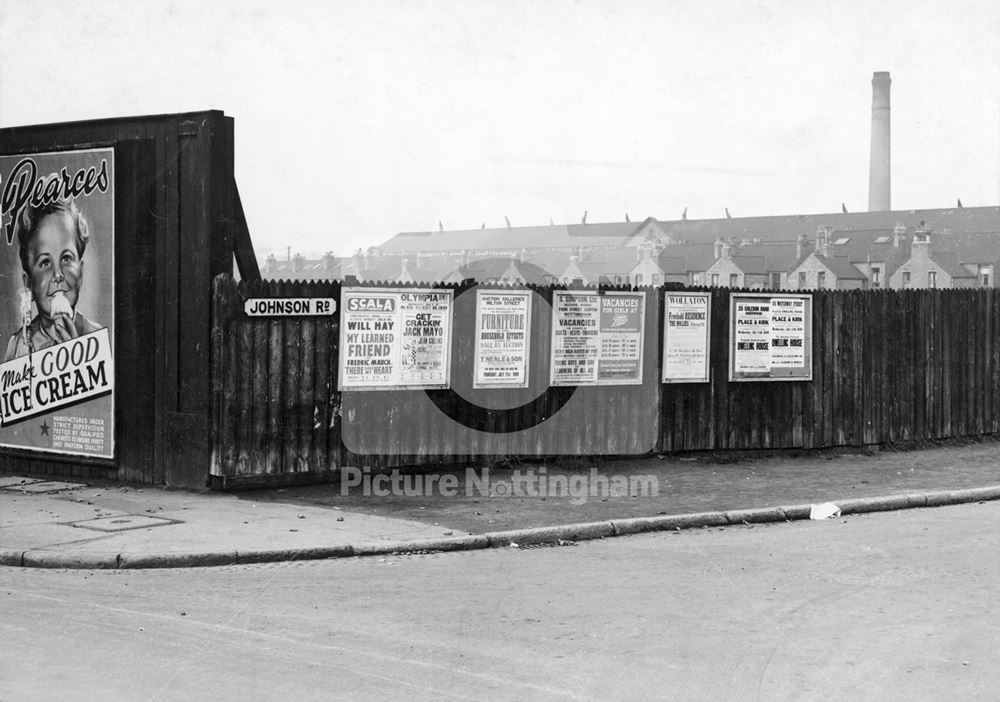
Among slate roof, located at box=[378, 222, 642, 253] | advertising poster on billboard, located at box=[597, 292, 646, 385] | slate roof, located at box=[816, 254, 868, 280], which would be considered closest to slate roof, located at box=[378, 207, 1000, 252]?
slate roof, located at box=[378, 222, 642, 253]

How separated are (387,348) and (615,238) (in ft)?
365

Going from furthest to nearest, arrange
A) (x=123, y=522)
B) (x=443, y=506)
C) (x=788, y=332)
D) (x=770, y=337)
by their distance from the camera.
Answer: (x=788, y=332) → (x=770, y=337) → (x=443, y=506) → (x=123, y=522)

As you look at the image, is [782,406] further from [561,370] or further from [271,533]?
[271,533]

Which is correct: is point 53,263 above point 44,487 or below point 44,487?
above

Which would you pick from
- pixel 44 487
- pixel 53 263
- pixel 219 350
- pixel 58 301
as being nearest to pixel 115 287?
pixel 58 301

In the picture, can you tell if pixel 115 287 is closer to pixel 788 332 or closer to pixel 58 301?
pixel 58 301

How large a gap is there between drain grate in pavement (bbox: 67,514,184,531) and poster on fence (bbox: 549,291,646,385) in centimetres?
547

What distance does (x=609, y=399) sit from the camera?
1560 centimetres

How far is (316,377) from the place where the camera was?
43.8 feet

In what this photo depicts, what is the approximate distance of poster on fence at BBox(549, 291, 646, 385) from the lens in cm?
1512

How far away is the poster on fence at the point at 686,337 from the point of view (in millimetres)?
16031

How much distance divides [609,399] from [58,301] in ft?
22.1

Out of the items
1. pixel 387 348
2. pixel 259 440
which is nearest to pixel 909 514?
pixel 387 348

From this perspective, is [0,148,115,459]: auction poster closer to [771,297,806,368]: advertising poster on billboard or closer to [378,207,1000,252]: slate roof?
[771,297,806,368]: advertising poster on billboard
